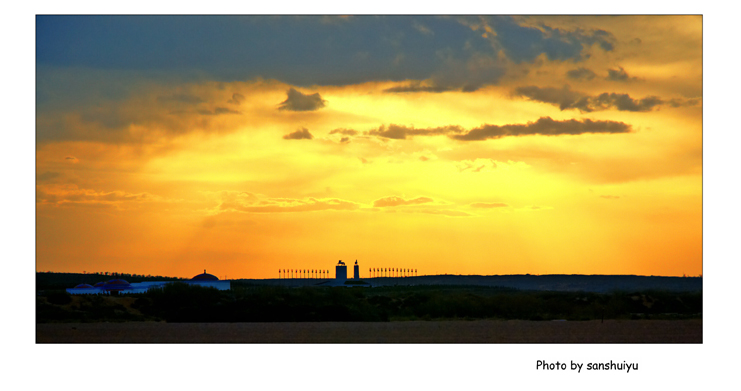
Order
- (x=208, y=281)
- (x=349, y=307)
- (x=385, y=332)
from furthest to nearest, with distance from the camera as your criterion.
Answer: (x=208, y=281)
(x=349, y=307)
(x=385, y=332)

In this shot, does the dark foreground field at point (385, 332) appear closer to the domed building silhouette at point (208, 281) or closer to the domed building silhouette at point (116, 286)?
the domed building silhouette at point (116, 286)

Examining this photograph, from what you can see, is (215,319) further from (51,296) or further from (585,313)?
(585,313)

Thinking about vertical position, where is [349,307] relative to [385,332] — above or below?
above

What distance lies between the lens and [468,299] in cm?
5438

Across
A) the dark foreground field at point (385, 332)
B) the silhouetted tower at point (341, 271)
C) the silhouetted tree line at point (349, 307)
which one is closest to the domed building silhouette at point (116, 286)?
the silhouetted tree line at point (349, 307)

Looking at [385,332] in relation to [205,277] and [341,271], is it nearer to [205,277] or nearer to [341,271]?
[205,277]

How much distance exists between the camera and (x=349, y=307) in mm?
47531

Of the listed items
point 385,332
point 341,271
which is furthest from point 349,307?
point 341,271

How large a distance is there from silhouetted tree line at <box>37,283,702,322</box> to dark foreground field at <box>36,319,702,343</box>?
257 cm

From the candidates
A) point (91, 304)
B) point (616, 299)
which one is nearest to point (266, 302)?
point (91, 304)

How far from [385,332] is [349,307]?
976cm

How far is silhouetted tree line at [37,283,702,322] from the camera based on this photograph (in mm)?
46312

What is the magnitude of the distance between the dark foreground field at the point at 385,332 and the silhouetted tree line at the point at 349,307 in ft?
8.43

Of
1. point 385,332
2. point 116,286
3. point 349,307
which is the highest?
point 116,286
